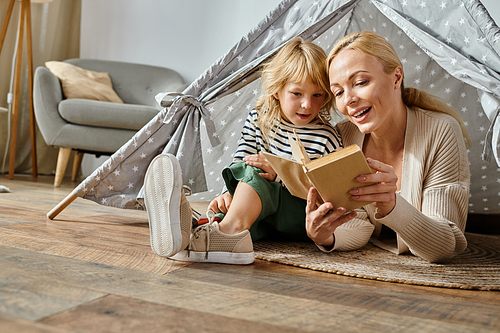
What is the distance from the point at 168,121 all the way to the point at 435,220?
0.79 metres

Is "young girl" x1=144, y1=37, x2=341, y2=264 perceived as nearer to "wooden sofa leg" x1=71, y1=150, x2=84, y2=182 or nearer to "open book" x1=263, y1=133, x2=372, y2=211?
"open book" x1=263, y1=133, x2=372, y2=211

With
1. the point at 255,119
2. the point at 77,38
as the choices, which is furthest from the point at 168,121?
the point at 77,38

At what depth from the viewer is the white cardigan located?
3.11ft

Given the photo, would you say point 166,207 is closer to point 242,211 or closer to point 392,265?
point 242,211

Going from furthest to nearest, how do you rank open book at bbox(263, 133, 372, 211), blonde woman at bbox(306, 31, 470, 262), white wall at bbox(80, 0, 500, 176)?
white wall at bbox(80, 0, 500, 176) → blonde woman at bbox(306, 31, 470, 262) → open book at bbox(263, 133, 372, 211)

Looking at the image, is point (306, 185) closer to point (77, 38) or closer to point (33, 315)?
point (33, 315)

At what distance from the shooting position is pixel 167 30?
3.22m

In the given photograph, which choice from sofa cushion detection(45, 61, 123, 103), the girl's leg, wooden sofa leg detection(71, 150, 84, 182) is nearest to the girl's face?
the girl's leg

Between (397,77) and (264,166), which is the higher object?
(397,77)

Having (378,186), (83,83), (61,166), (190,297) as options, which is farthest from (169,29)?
(190,297)

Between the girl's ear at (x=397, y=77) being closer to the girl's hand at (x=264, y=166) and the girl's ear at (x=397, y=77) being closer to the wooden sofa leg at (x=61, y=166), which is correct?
the girl's hand at (x=264, y=166)

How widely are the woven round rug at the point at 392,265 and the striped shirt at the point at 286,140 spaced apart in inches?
10.1

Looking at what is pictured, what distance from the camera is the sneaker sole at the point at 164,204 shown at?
828 millimetres

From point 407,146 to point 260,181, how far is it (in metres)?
0.40
